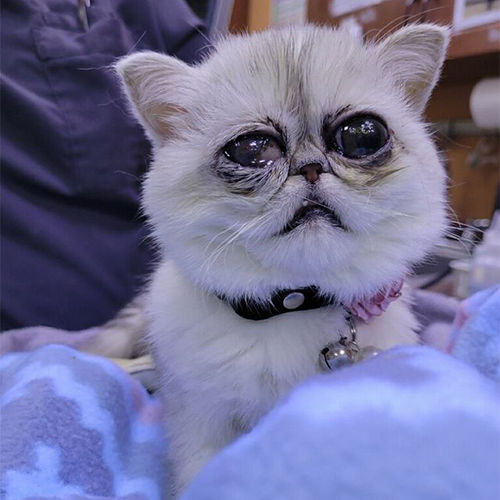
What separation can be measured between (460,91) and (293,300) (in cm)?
157

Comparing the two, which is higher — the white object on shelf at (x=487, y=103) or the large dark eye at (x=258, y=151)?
the large dark eye at (x=258, y=151)

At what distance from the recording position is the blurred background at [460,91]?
1.34 meters

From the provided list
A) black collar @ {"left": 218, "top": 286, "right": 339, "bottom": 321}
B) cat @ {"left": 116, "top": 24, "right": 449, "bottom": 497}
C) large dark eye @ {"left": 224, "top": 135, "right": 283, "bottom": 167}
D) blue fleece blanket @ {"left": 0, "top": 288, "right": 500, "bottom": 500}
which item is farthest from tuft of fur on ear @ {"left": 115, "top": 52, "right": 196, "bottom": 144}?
blue fleece blanket @ {"left": 0, "top": 288, "right": 500, "bottom": 500}

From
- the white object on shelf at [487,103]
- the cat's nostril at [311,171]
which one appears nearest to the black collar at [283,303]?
the cat's nostril at [311,171]

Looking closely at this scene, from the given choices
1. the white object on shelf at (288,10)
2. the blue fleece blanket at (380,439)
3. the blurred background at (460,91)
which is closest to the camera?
the blue fleece blanket at (380,439)

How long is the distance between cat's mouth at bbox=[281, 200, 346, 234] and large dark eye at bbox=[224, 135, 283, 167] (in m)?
0.07

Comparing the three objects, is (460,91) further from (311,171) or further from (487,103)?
(311,171)

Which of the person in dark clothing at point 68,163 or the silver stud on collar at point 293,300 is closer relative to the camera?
the silver stud on collar at point 293,300

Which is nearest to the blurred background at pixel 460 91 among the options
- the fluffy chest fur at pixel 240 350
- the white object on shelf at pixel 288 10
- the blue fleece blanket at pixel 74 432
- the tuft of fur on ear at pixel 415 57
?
the white object on shelf at pixel 288 10

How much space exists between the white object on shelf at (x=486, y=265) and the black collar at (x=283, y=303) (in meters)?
0.72

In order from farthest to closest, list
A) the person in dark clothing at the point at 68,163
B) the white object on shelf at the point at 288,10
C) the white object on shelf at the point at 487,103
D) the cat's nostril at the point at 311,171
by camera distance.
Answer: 1. the white object on shelf at the point at 288,10
2. the white object on shelf at the point at 487,103
3. the person in dark clothing at the point at 68,163
4. the cat's nostril at the point at 311,171

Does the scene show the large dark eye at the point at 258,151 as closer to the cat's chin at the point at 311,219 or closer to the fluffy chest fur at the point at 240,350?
the cat's chin at the point at 311,219

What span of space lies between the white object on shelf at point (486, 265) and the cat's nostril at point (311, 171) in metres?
0.79

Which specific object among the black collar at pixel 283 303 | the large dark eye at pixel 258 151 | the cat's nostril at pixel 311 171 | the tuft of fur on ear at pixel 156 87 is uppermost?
the tuft of fur on ear at pixel 156 87
